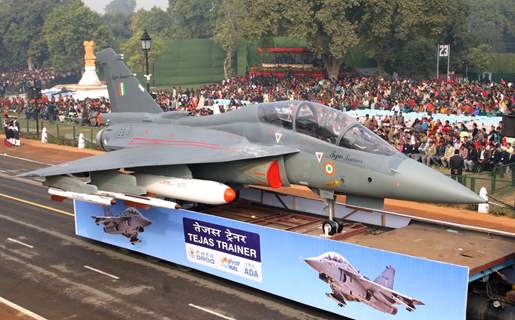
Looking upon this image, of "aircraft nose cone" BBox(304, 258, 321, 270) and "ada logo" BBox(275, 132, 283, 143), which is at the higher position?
"ada logo" BBox(275, 132, 283, 143)

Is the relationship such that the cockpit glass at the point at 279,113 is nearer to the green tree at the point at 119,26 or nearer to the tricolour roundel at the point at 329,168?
the tricolour roundel at the point at 329,168

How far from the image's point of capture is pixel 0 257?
1811 cm

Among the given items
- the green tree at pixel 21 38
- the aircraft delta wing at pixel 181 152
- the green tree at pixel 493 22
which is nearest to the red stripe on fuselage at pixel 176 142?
the aircraft delta wing at pixel 181 152

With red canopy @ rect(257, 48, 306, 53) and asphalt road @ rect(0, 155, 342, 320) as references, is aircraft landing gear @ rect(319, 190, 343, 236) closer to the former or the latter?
asphalt road @ rect(0, 155, 342, 320)

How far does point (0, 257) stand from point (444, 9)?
52.5 meters

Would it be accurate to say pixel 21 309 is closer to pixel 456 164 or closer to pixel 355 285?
pixel 355 285

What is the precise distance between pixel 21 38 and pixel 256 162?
358ft

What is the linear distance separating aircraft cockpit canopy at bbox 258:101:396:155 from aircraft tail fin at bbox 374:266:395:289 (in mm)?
3308

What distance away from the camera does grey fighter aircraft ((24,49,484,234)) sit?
44.9 feet

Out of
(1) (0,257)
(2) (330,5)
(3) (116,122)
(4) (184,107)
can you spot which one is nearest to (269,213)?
(3) (116,122)

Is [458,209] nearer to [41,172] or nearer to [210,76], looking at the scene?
[41,172]

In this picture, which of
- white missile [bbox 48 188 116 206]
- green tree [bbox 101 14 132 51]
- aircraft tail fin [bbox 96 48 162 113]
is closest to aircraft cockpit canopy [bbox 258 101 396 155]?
white missile [bbox 48 188 116 206]

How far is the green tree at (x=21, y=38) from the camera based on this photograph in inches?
4486

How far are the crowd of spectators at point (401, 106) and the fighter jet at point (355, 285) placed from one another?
13.1 m
